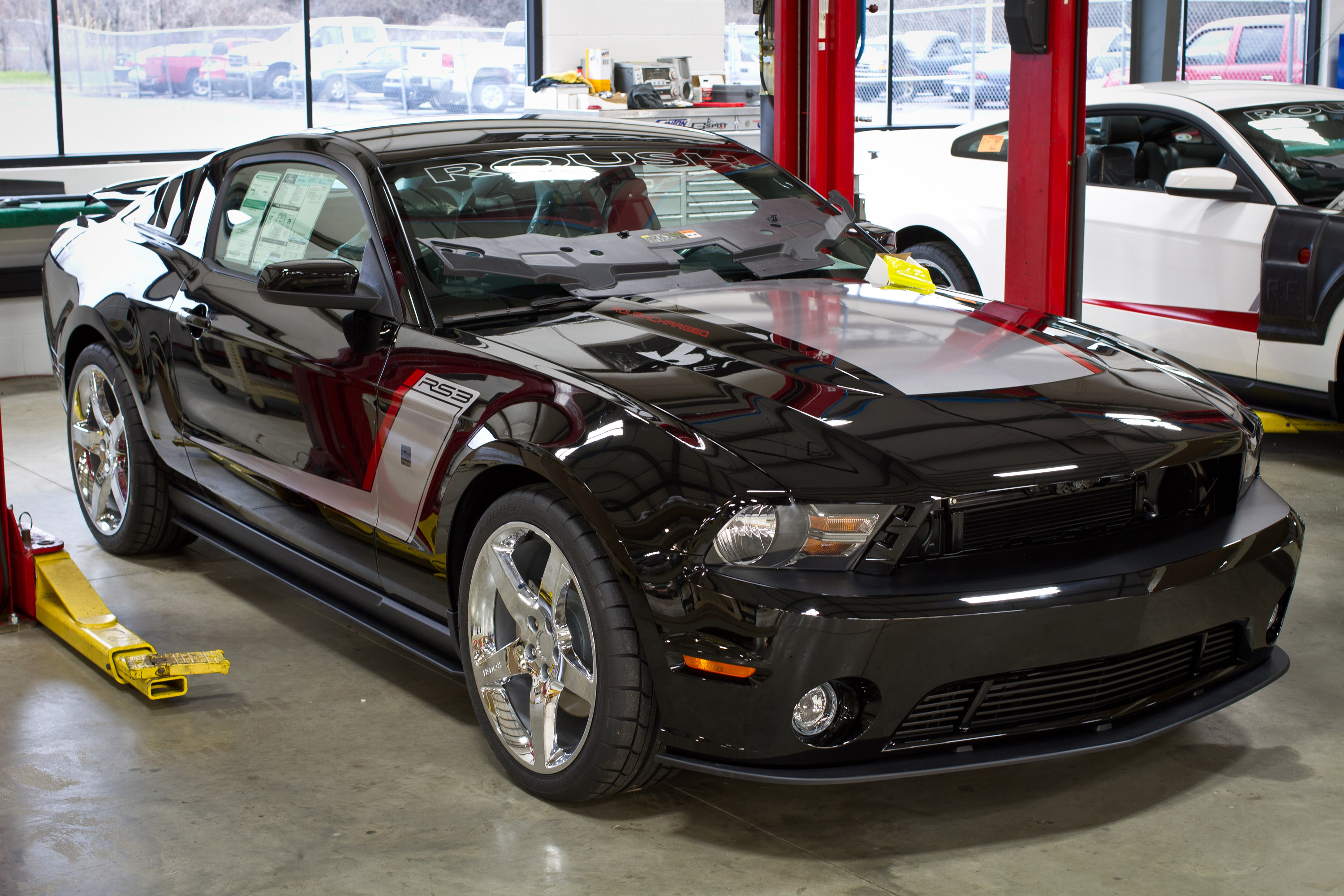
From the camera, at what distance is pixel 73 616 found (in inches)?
142

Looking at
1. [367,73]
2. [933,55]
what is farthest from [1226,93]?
[933,55]

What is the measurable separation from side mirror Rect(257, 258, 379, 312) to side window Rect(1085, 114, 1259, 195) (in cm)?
396

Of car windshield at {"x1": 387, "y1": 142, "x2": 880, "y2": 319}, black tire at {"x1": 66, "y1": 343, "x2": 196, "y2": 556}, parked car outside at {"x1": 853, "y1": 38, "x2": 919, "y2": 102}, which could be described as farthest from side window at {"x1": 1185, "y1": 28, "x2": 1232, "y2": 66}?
black tire at {"x1": 66, "y1": 343, "x2": 196, "y2": 556}

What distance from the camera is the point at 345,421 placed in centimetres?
307

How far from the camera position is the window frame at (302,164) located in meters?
3.06

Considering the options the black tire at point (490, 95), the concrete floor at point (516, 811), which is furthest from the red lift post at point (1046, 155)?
the black tire at point (490, 95)

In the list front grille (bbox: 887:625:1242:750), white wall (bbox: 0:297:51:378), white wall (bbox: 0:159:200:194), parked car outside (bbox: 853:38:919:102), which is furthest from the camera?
parked car outside (bbox: 853:38:919:102)

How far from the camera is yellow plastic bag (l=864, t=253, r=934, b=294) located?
3504 millimetres

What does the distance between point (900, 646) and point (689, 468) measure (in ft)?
1.52

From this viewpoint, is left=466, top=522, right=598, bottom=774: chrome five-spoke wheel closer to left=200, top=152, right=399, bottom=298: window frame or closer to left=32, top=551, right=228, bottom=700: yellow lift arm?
left=200, top=152, right=399, bottom=298: window frame

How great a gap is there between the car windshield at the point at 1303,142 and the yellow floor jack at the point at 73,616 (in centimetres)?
448

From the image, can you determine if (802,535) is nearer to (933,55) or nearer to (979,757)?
(979,757)

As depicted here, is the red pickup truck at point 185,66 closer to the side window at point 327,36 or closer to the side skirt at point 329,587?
the side window at point 327,36

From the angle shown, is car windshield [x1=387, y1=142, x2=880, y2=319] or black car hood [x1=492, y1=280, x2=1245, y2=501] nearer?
black car hood [x1=492, y1=280, x2=1245, y2=501]
